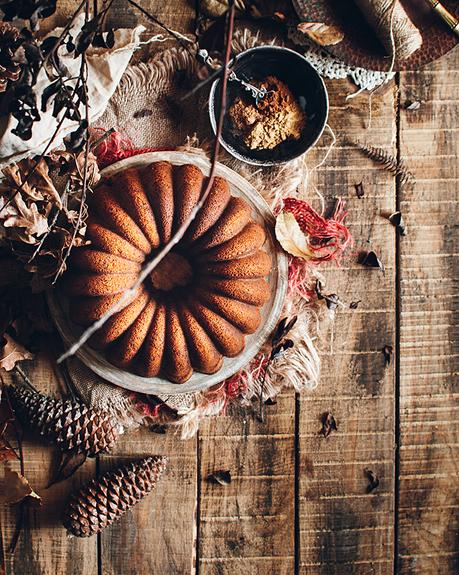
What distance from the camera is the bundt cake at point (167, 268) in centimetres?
174

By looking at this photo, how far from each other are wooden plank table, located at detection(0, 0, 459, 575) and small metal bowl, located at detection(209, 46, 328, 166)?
0.39ft

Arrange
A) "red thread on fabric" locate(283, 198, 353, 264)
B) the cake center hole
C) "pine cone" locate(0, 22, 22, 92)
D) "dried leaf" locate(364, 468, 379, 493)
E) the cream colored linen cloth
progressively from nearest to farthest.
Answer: "pine cone" locate(0, 22, 22, 92) → the cream colored linen cloth → the cake center hole → "red thread on fabric" locate(283, 198, 353, 264) → "dried leaf" locate(364, 468, 379, 493)

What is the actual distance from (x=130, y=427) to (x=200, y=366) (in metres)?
0.31

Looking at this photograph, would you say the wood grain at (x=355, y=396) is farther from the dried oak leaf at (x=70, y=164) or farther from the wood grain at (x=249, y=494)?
the dried oak leaf at (x=70, y=164)

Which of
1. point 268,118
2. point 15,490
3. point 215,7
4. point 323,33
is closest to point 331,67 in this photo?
point 323,33

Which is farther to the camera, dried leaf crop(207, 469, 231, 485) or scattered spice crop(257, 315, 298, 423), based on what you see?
dried leaf crop(207, 469, 231, 485)

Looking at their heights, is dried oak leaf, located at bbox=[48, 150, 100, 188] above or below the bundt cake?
above

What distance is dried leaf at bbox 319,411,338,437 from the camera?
2035 mm

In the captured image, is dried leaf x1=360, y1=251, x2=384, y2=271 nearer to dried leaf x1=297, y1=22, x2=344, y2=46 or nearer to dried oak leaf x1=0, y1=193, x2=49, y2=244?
dried leaf x1=297, y1=22, x2=344, y2=46

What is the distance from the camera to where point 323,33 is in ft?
6.12

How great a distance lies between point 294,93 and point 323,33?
17cm

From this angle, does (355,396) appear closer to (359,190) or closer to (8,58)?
(359,190)

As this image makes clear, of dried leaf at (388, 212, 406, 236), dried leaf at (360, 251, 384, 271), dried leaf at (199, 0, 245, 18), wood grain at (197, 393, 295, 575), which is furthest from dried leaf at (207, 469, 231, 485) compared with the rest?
dried leaf at (199, 0, 245, 18)

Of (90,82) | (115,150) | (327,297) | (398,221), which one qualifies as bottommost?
(327,297)
